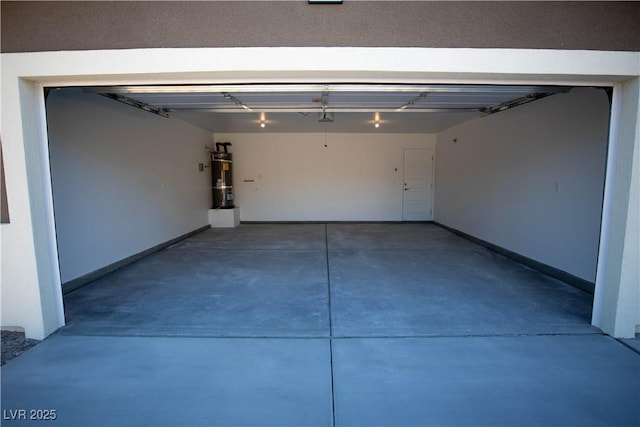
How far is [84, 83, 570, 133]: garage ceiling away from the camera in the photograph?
2789 millimetres

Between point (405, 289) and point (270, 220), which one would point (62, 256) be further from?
point (270, 220)

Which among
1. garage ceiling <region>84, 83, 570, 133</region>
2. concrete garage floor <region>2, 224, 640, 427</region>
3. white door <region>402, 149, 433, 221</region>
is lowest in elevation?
concrete garage floor <region>2, 224, 640, 427</region>

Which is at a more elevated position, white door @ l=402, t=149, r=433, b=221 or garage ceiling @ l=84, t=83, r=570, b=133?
garage ceiling @ l=84, t=83, r=570, b=133

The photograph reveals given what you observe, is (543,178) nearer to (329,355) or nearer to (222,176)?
(329,355)

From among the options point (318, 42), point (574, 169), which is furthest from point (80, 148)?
point (574, 169)

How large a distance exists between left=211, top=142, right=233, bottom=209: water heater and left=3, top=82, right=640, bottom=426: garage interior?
43cm

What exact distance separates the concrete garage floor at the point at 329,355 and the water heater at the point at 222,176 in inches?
166

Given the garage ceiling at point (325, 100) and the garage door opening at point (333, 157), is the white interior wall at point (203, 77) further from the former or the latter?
the garage door opening at point (333, 157)

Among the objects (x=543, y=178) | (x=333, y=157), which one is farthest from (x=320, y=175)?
(x=543, y=178)

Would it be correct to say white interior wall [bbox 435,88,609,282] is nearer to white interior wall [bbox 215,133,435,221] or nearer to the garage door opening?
the garage door opening

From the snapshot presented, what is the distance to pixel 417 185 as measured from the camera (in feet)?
29.0

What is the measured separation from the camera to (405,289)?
363 centimetres

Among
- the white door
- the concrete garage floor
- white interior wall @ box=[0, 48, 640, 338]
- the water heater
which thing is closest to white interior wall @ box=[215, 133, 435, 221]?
the white door

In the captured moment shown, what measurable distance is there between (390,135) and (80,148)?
7.03 meters
